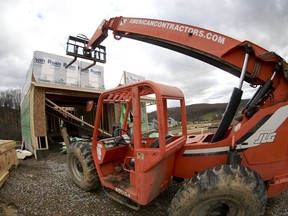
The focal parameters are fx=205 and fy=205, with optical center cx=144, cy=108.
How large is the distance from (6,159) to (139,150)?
513 centimetres

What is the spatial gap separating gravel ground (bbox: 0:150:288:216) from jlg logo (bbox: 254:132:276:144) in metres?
Result: 1.36

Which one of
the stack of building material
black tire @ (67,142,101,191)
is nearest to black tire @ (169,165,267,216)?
black tire @ (67,142,101,191)

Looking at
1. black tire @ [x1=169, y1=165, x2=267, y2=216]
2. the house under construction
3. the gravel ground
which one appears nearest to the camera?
black tire @ [x1=169, y1=165, x2=267, y2=216]

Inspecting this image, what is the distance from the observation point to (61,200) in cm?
412

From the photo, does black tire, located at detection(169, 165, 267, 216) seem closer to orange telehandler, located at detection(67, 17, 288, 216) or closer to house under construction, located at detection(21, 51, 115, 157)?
orange telehandler, located at detection(67, 17, 288, 216)

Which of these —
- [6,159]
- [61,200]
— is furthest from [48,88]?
[61,200]

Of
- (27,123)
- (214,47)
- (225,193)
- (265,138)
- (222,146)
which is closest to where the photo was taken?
(225,193)

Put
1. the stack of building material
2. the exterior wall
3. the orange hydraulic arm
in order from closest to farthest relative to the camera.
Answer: the orange hydraulic arm
the stack of building material
the exterior wall

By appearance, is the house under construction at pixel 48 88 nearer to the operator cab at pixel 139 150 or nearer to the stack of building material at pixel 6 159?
the stack of building material at pixel 6 159

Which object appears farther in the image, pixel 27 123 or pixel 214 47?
pixel 27 123

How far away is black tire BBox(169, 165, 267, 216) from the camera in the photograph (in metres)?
2.45

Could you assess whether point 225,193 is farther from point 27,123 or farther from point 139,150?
point 27,123

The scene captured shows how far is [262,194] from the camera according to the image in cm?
253

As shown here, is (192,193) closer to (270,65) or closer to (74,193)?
(270,65)
